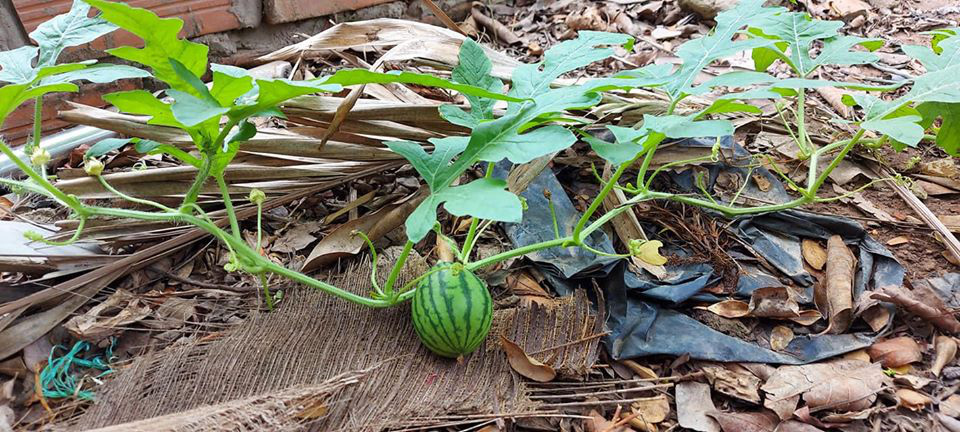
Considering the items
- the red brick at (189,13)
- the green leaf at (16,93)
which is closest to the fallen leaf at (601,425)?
the green leaf at (16,93)

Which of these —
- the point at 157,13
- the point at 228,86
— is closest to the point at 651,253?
the point at 228,86

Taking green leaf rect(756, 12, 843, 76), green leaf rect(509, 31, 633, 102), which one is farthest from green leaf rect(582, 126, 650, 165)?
green leaf rect(756, 12, 843, 76)

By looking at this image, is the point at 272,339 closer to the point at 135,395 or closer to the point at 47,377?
the point at 135,395

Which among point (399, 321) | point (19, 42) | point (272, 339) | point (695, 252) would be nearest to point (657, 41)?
point (695, 252)

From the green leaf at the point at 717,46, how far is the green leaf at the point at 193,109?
923mm

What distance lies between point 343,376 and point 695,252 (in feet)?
3.29

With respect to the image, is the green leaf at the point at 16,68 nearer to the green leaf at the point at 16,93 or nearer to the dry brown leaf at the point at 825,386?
the green leaf at the point at 16,93

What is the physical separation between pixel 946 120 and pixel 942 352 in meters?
0.69

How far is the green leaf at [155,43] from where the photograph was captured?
3.24 feet

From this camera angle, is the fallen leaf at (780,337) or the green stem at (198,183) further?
the fallen leaf at (780,337)

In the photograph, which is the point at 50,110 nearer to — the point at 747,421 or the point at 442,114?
the point at 442,114

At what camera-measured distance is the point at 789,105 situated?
2.11 m

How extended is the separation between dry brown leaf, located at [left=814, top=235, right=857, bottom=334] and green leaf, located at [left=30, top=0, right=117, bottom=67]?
176 centimetres

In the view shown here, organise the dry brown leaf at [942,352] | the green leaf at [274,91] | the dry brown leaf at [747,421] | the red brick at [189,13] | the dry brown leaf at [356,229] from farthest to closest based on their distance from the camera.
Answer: the red brick at [189,13] → the dry brown leaf at [356,229] → the dry brown leaf at [942,352] → the dry brown leaf at [747,421] → the green leaf at [274,91]
